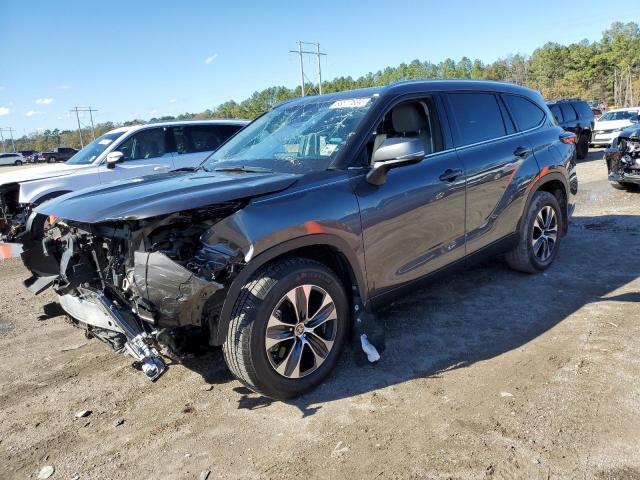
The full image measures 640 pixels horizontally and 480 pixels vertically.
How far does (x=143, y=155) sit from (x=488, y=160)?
256 inches

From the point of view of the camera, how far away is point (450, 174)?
3861 mm

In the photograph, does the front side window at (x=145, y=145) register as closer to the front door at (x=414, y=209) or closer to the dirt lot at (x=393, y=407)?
the dirt lot at (x=393, y=407)

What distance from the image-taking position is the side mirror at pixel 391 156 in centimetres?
314

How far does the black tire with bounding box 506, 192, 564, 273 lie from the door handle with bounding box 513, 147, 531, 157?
480 millimetres

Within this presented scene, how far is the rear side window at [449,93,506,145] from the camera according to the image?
13.7 ft

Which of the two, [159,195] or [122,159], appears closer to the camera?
[159,195]

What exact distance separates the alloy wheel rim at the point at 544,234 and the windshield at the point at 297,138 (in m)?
2.44

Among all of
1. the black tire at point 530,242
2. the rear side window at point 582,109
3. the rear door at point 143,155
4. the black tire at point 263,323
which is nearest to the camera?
the black tire at point 263,323

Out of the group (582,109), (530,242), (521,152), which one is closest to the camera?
(521,152)

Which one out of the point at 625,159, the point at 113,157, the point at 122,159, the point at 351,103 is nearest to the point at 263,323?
the point at 351,103

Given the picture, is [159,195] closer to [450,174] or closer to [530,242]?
[450,174]

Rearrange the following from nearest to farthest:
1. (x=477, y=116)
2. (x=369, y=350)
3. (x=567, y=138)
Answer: (x=369, y=350), (x=477, y=116), (x=567, y=138)

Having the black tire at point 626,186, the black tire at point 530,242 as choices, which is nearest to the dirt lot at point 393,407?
the black tire at point 530,242

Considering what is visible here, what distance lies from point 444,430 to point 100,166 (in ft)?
24.4
